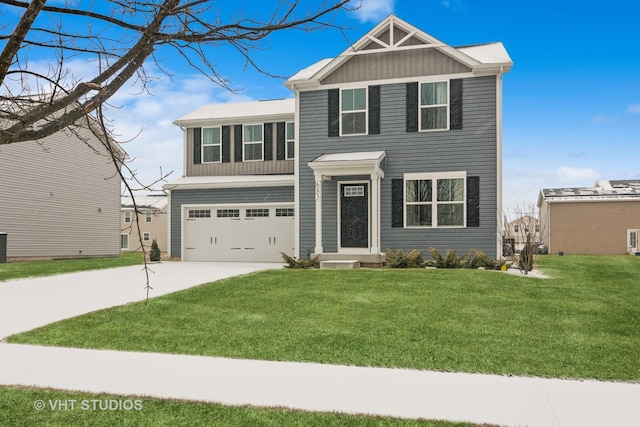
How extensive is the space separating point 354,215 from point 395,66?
5017mm

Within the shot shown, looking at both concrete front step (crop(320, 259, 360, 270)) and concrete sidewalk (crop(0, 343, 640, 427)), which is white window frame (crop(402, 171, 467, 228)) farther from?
concrete sidewalk (crop(0, 343, 640, 427))

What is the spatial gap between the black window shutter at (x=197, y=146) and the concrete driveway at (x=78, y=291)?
624 cm

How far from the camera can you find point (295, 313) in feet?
31.4

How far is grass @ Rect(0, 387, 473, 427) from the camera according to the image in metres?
4.51

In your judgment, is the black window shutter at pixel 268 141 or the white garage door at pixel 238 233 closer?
the white garage door at pixel 238 233

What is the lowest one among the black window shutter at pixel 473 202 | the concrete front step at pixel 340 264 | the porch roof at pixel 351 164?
the concrete front step at pixel 340 264

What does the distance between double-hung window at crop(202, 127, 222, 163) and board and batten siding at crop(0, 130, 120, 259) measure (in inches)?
158

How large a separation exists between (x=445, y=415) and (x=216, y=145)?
19.9 meters

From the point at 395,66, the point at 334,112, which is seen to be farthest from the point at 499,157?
the point at 334,112

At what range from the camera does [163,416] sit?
15.4 ft

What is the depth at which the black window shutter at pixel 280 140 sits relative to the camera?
73.6ft

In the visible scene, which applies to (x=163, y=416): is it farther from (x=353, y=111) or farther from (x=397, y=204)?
(x=353, y=111)

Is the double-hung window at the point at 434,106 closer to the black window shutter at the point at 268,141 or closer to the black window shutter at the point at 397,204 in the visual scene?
the black window shutter at the point at 397,204

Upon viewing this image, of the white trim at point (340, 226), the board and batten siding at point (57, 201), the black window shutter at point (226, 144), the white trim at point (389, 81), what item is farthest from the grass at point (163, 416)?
the black window shutter at point (226, 144)
